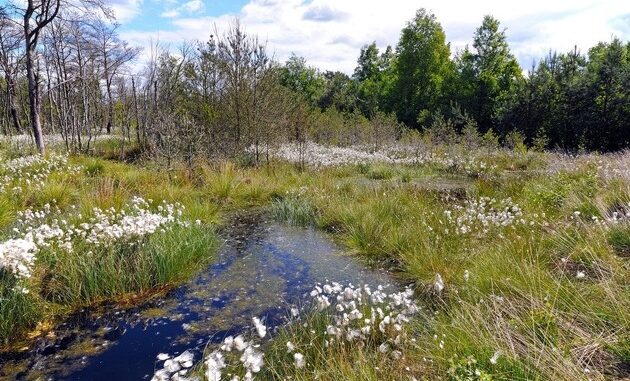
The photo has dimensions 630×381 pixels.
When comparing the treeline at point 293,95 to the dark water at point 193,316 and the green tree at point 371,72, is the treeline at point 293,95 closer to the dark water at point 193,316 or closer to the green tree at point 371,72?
the green tree at point 371,72

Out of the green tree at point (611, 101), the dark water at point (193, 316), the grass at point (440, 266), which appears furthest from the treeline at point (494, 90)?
the dark water at point (193, 316)

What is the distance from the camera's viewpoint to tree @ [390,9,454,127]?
33.1 metres

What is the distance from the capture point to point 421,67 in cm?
3378

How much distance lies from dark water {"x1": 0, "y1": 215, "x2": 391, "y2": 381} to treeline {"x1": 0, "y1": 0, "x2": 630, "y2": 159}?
20.2ft

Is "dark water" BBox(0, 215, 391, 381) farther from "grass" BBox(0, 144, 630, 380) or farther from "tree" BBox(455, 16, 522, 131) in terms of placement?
"tree" BBox(455, 16, 522, 131)

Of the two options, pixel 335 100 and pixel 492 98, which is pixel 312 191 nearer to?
pixel 492 98

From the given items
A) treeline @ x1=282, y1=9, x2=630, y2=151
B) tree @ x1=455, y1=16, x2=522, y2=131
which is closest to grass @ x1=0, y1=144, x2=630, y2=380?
treeline @ x1=282, y1=9, x2=630, y2=151

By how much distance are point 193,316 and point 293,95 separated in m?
15.1

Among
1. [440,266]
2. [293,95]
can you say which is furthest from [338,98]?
[440,266]

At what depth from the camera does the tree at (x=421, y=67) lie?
33094mm

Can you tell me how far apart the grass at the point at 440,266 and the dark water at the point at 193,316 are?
361mm

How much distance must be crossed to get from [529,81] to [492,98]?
4570 mm

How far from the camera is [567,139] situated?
22922 mm

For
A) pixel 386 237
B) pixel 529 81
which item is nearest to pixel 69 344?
pixel 386 237
